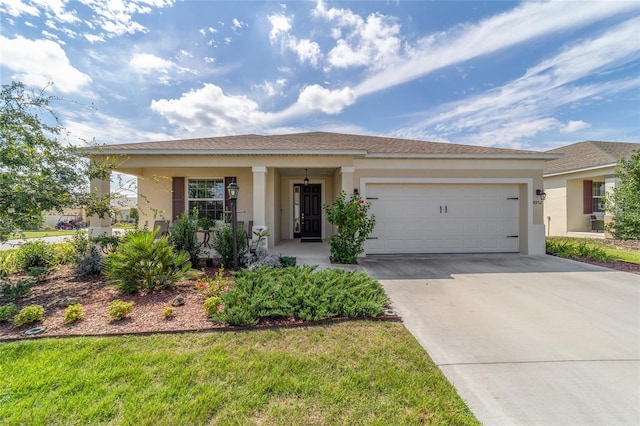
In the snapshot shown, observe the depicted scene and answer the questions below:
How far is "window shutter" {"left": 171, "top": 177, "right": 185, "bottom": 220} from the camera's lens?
8.76m

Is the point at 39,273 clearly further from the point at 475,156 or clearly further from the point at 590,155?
the point at 590,155

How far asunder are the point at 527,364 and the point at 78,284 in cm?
698

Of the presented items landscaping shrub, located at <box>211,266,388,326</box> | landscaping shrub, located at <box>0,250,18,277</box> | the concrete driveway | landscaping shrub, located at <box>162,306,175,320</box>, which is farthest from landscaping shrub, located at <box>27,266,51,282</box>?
the concrete driveway

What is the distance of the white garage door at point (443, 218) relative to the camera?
7836mm

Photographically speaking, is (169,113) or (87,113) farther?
(169,113)

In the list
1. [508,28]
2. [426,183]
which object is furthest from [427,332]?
[508,28]

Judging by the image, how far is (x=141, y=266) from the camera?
14.0 feet

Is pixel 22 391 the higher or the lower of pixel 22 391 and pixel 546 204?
the lower

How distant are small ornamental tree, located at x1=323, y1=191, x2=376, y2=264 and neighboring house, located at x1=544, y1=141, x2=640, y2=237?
35.4 ft

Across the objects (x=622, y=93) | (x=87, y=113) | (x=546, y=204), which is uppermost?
(x=622, y=93)

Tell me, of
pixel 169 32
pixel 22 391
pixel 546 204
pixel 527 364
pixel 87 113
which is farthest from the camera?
pixel 546 204

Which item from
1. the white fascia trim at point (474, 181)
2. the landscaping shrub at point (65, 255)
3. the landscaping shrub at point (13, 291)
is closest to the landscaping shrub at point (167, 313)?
the landscaping shrub at point (13, 291)

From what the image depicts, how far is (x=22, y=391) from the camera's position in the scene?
82.0 inches

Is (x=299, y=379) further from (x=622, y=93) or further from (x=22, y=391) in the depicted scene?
(x=622, y=93)
